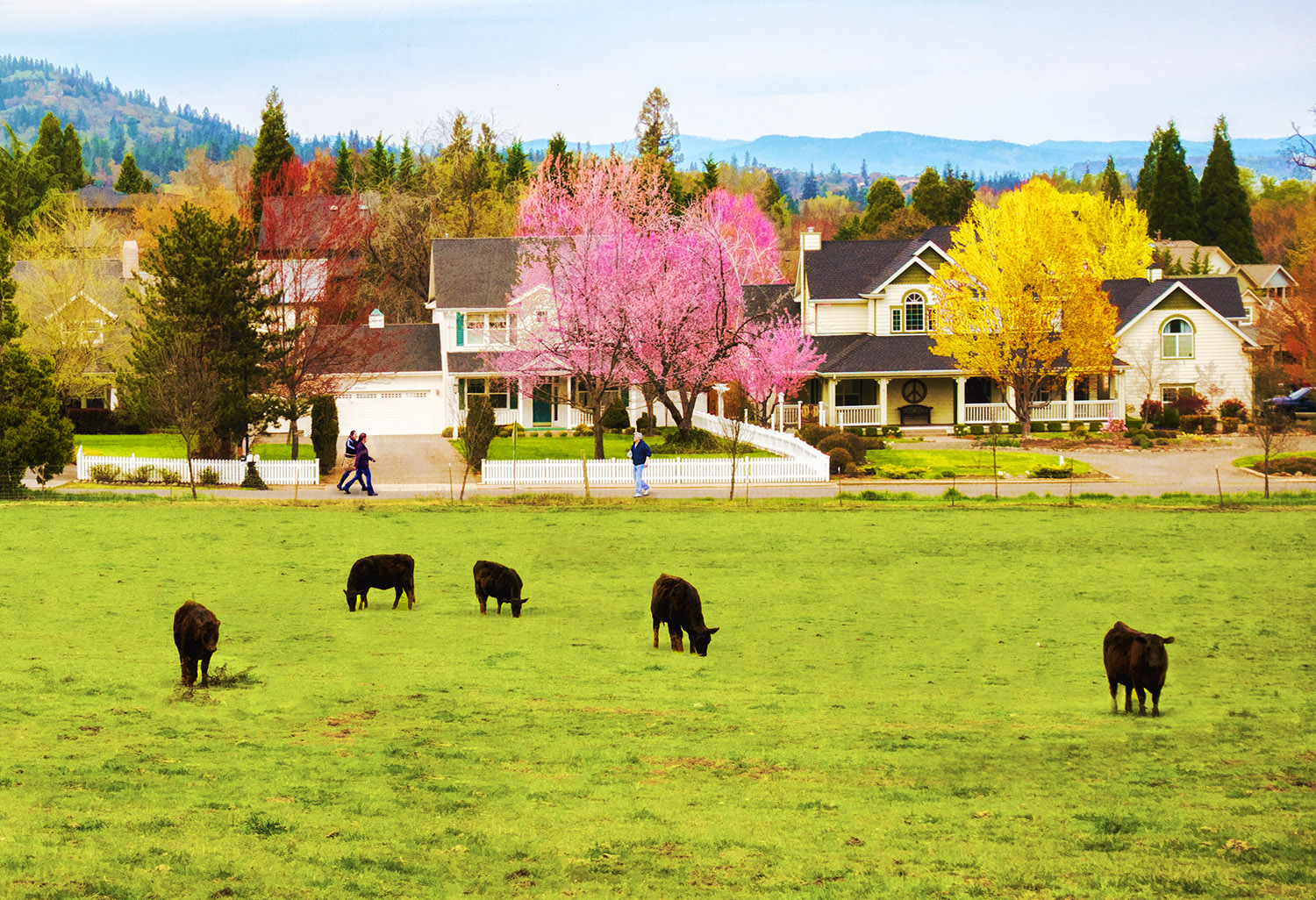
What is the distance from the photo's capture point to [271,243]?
48656mm

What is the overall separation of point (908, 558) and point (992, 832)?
13.3 meters

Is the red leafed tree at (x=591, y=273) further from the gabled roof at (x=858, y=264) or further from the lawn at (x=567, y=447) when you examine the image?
the gabled roof at (x=858, y=264)

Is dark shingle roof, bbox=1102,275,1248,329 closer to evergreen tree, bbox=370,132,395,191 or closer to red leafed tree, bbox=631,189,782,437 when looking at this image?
red leafed tree, bbox=631,189,782,437

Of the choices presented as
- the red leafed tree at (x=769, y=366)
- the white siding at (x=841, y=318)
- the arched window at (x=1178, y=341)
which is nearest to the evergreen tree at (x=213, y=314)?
the red leafed tree at (x=769, y=366)

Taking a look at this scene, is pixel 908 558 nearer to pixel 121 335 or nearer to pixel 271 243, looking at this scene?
pixel 271 243

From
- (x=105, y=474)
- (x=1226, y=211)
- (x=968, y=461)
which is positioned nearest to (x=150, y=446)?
(x=105, y=474)

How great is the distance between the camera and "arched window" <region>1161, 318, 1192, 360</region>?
192 feet

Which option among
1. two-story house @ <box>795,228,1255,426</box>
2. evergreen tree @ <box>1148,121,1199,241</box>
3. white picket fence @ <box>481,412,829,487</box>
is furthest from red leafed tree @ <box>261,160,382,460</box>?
evergreen tree @ <box>1148,121,1199,241</box>

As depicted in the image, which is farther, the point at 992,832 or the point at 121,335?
the point at 121,335

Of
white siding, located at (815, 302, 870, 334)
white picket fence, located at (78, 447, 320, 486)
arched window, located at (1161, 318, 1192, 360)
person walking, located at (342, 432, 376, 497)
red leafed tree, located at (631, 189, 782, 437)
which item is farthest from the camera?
white siding, located at (815, 302, 870, 334)

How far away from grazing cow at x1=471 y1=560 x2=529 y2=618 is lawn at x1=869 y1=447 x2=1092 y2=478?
23.9m

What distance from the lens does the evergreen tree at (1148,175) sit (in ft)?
350

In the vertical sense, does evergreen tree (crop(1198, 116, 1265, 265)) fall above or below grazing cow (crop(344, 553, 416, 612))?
above

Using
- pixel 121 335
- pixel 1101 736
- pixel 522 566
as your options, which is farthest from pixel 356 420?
pixel 1101 736
